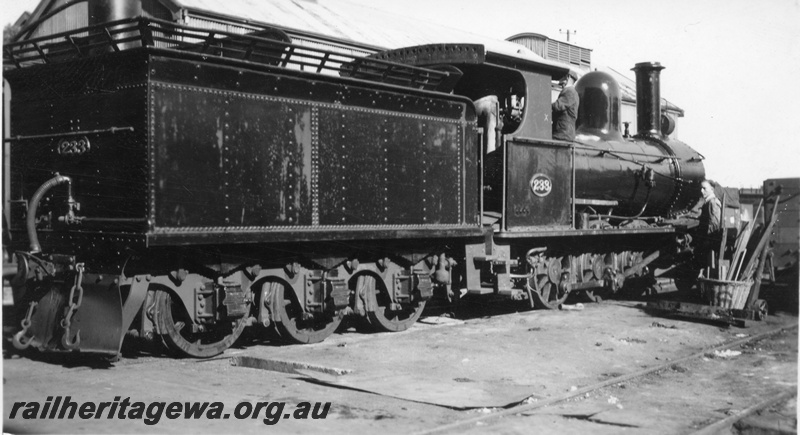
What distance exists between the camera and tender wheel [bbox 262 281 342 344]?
289 inches

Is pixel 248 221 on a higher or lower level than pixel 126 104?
lower

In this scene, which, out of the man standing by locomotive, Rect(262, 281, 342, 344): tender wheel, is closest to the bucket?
the man standing by locomotive

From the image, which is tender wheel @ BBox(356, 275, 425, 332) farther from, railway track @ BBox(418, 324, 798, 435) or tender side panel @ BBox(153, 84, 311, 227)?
railway track @ BBox(418, 324, 798, 435)

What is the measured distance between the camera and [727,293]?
966 centimetres

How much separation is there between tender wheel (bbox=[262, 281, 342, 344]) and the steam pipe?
199 cm

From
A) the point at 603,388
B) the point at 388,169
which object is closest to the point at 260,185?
the point at 388,169

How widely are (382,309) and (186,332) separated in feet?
7.23

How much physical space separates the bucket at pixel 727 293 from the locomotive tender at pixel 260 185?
5.65ft

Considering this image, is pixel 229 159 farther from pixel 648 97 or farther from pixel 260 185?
pixel 648 97

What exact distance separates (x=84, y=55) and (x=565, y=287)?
658cm

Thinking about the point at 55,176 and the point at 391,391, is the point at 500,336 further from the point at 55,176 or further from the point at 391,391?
the point at 55,176

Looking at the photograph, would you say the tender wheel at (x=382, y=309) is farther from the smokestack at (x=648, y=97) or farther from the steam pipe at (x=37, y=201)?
the smokestack at (x=648, y=97)

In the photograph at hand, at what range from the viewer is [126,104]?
6.04m

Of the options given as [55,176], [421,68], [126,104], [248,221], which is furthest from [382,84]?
[55,176]
